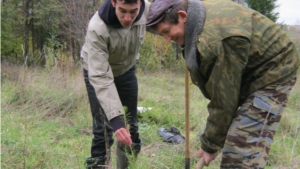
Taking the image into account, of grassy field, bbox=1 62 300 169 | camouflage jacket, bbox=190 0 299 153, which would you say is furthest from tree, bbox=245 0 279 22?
camouflage jacket, bbox=190 0 299 153

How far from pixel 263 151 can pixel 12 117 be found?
400 centimetres

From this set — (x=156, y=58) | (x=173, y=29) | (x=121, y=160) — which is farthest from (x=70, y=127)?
(x=156, y=58)

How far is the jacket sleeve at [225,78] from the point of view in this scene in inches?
72.3

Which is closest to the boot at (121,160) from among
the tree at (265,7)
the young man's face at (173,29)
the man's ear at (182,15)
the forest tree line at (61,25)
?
the young man's face at (173,29)

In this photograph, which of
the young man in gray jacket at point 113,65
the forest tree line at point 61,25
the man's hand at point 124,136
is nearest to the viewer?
the man's hand at point 124,136

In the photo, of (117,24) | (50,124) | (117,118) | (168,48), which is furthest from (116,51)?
(168,48)

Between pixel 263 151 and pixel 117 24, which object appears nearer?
pixel 263 151

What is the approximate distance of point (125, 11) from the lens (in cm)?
253

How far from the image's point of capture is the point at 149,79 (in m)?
11.4

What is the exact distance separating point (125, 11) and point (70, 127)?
2853 mm

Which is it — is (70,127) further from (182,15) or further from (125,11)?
(182,15)

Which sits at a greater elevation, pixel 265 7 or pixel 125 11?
pixel 125 11

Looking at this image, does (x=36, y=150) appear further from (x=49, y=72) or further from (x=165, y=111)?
(x=49, y=72)

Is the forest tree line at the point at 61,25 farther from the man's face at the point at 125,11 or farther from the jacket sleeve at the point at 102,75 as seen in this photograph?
the man's face at the point at 125,11
